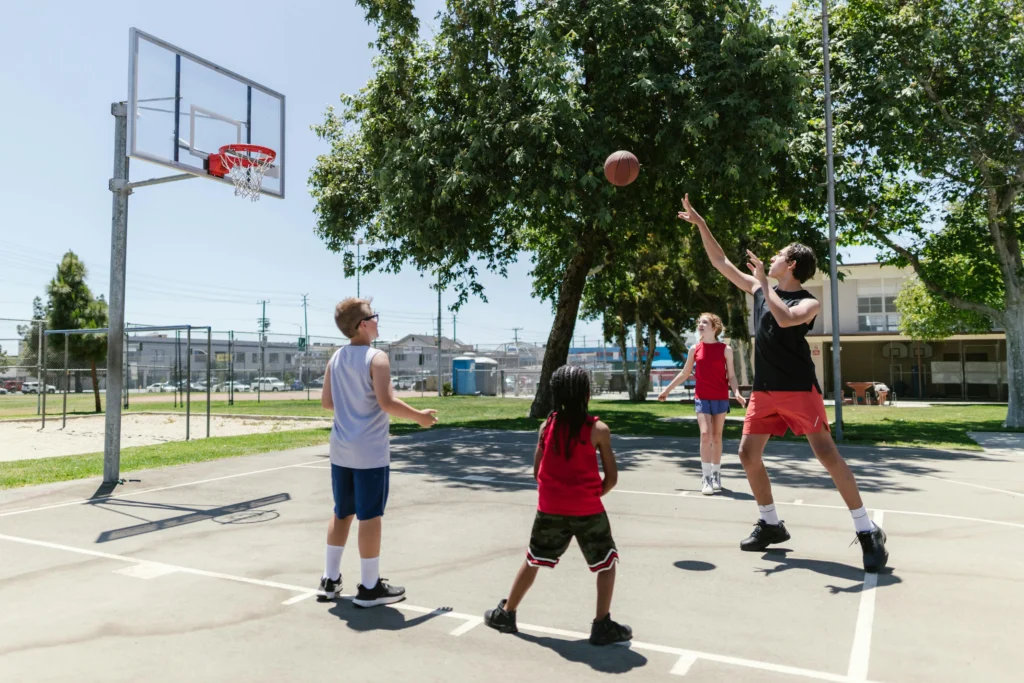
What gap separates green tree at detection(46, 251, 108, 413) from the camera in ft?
93.5

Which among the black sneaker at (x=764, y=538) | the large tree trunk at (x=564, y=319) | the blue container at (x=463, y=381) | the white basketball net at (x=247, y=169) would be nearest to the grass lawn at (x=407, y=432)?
the large tree trunk at (x=564, y=319)

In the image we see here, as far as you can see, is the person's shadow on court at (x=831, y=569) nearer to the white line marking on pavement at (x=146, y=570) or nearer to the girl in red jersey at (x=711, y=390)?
the girl in red jersey at (x=711, y=390)

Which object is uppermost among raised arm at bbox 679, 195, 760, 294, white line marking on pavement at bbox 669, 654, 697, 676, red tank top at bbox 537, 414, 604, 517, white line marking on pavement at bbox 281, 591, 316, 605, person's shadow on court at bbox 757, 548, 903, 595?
raised arm at bbox 679, 195, 760, 294

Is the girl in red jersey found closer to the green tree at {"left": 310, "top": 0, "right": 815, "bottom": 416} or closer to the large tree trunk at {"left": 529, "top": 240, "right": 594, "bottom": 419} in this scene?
the green tree at {"left": 310, "top": 0, "right": 815, "bottom": 416}

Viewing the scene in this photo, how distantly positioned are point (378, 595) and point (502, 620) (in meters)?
0.91

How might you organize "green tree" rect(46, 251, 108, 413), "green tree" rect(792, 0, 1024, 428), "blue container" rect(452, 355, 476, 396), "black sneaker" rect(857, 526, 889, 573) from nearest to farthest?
"black sneaker" rect(857, 526, 889, 573) < "green tree" rect(792, 0, 1024, 428) < "green tree" rect(46, 251, 108, 413) < "blue container" rect(452, 355, 476, 396)

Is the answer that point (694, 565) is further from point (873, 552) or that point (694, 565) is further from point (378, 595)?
point (378, 595)

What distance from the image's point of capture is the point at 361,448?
14.5 ft

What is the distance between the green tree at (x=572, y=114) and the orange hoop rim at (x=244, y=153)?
3328 mm

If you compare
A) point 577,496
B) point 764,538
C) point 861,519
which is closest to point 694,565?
point 764,538

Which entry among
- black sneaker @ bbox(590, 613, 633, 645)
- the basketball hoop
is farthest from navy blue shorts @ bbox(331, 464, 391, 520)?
the basketball hoop

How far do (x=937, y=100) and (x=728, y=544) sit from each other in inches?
694

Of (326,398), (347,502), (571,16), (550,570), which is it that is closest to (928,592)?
(550,570)

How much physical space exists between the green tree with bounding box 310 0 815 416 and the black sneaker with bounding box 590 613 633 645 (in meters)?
11.1
